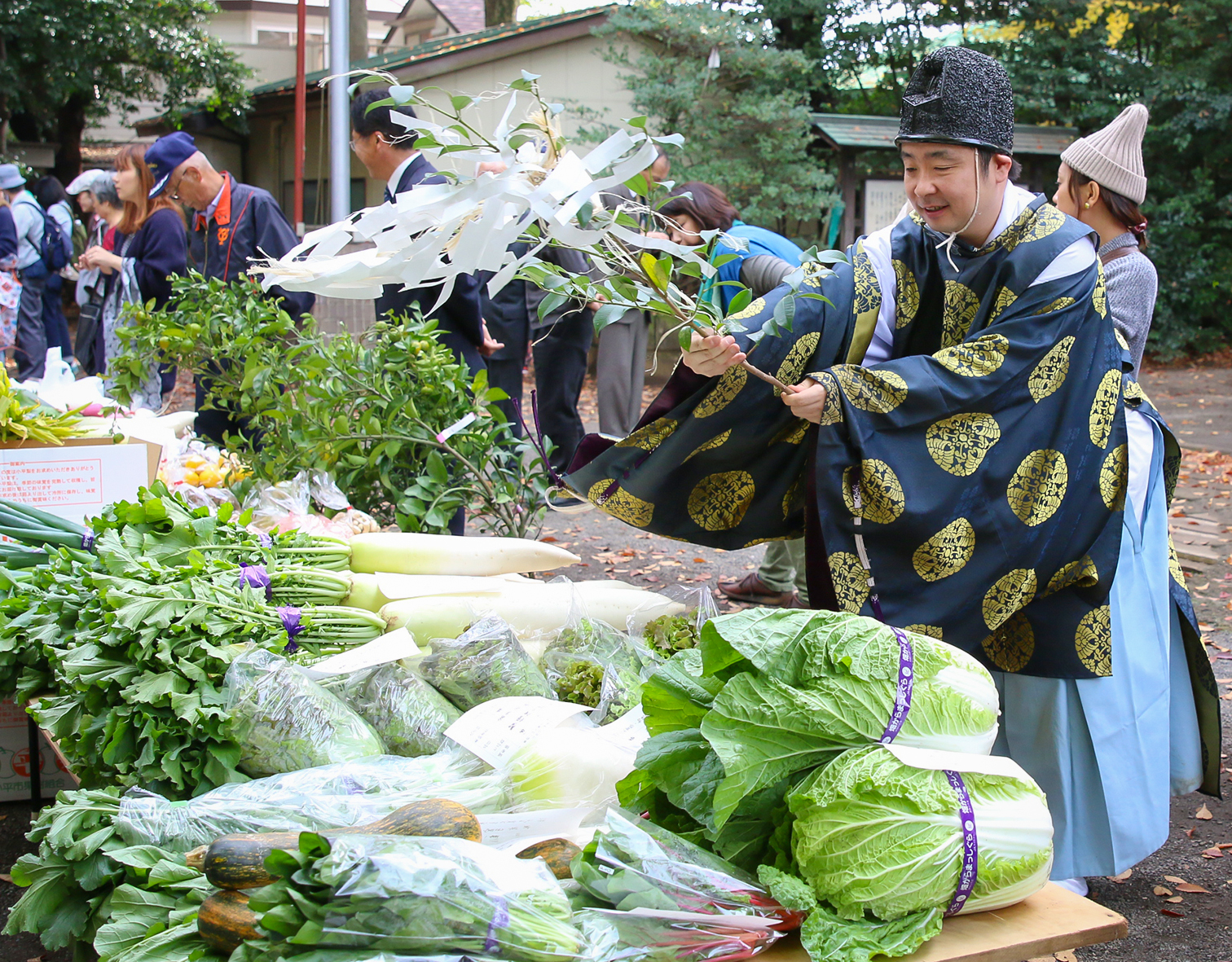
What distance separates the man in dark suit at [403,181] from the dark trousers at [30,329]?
511 cm

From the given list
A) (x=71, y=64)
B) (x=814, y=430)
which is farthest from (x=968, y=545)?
(x=71, y=64)

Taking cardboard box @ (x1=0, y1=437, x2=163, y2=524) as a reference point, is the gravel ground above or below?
below

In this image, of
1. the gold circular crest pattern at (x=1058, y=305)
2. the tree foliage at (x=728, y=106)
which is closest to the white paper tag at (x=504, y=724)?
the gold circular crest pattern at (x=1058, y=305)

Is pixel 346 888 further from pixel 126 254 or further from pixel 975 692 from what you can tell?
pixel 126 254

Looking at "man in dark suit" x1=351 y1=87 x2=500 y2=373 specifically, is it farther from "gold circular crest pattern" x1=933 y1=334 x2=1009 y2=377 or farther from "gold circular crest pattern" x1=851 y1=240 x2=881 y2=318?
"gold circular crest pattern" x1=933 y1=334 x2=1009 y2=377

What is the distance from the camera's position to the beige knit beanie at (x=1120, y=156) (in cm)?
280

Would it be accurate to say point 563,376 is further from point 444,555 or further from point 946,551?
point 946,551

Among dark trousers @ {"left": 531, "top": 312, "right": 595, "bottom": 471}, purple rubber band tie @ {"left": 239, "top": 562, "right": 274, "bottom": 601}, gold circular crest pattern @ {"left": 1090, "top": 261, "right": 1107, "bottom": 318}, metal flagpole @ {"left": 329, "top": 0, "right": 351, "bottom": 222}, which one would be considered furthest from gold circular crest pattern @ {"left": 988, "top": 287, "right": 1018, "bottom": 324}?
metal flagpole @ {"left": 329, "top": 0, "right": 351, "bottom": 222}

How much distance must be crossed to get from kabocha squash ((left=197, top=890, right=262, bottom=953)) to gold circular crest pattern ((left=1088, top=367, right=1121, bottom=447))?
1.75 m

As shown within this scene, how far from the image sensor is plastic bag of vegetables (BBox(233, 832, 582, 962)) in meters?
1.12

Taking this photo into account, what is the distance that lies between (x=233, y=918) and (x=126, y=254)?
4999mm

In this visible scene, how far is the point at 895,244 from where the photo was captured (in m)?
2.31

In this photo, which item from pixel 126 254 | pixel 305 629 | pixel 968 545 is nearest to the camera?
pixel 968 545

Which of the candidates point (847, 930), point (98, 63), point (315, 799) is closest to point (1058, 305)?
point (847, 930)
